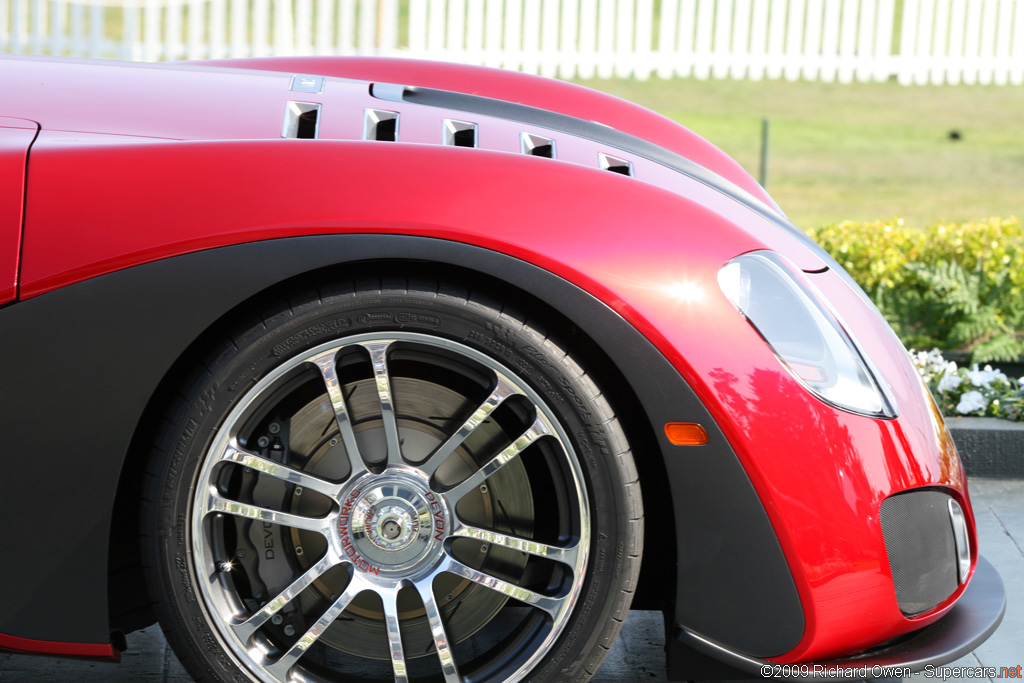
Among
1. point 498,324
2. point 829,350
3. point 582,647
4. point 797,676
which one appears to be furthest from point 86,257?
point 797,676

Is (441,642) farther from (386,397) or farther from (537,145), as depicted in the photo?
(537,145)

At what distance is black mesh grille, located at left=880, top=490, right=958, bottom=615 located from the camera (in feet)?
6.21

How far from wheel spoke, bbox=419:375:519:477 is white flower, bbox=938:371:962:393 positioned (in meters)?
2.46

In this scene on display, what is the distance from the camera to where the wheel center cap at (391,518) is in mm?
1921

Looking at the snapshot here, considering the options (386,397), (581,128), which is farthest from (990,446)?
(386,397)

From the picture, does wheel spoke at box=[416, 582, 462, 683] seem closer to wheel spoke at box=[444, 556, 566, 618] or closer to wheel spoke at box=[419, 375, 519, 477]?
wheel spoke at box=[444, 556, 566, 618]

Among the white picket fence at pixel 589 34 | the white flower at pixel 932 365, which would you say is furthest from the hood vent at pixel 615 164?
the white picket fence at pixel 589 34

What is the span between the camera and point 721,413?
1823mm

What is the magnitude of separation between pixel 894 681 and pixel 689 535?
2.73 ft

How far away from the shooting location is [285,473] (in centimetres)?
191

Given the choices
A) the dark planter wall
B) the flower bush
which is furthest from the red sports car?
the flower bush

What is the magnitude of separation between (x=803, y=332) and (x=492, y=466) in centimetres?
64

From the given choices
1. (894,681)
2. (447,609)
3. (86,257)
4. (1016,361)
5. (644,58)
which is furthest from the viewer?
(644,58)

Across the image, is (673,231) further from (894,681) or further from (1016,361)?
(1016,361)
